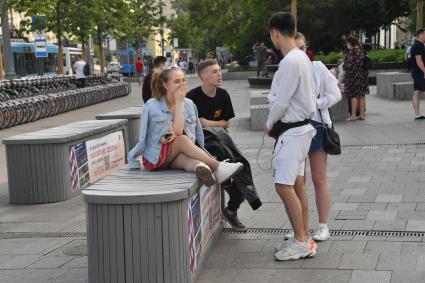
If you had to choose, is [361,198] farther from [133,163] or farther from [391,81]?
[391,81]

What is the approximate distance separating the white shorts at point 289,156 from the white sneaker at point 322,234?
81cm

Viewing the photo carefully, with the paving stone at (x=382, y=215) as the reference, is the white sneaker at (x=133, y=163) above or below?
above

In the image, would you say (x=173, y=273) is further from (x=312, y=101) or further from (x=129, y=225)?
(x=312, y=101)

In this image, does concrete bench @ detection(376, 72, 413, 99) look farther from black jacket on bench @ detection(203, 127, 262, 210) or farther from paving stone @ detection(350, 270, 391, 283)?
paving stone @ detection(350, 270, 391, 283)

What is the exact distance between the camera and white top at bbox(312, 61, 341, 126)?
5.66 meters

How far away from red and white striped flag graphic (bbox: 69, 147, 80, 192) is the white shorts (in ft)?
13.0

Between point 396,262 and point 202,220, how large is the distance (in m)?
1.43

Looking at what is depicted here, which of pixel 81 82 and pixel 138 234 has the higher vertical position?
pixel 138 234

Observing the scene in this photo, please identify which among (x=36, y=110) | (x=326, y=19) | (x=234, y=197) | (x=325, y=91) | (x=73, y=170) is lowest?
(x=36, y=110)

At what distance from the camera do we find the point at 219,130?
627 cm

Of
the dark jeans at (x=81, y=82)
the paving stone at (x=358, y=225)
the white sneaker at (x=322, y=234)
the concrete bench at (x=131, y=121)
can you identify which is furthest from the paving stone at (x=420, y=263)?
the dark jeans at (x=81, y=82)

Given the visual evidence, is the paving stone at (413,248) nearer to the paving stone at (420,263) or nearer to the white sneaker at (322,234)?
the paving stone at (420,263)

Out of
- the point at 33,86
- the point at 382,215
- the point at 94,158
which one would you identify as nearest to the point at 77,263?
the point at 382,215

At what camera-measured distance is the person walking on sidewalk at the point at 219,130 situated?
614cm
